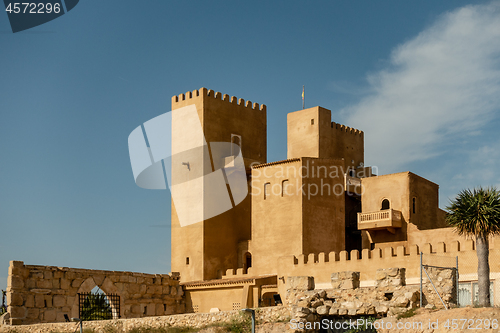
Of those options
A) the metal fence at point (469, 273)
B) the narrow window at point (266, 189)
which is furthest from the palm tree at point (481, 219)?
the narrow window at point (266, 189)

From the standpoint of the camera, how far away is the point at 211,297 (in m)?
33.8

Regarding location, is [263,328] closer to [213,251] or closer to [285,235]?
[285,235]

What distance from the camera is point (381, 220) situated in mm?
34312

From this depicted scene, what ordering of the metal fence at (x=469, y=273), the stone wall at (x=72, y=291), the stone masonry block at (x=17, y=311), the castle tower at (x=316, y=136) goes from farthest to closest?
the castle tower at (x=316, y=136)
the stone wall at (x=72, y=291)
the stone masonry block at (x=17, y=311)
the metal fence at (x=469, y=273)

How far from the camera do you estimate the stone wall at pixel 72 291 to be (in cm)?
2627

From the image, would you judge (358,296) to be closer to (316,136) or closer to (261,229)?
(261,229)

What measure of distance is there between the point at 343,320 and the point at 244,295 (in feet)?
49.1

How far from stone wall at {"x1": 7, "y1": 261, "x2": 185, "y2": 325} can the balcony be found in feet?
34.4

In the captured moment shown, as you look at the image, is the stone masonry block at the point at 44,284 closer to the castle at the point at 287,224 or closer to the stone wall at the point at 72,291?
the stone wall at the point at 72,291

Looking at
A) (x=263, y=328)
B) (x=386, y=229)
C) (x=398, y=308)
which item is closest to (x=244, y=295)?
(x=386, y=229)

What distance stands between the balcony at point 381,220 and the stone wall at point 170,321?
16143mm

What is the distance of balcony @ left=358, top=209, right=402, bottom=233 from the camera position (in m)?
33.9

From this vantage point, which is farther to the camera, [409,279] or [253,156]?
[253,156]

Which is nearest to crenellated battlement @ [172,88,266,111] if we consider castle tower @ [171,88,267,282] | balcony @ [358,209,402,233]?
castle tower @ [171,88,267,282]
